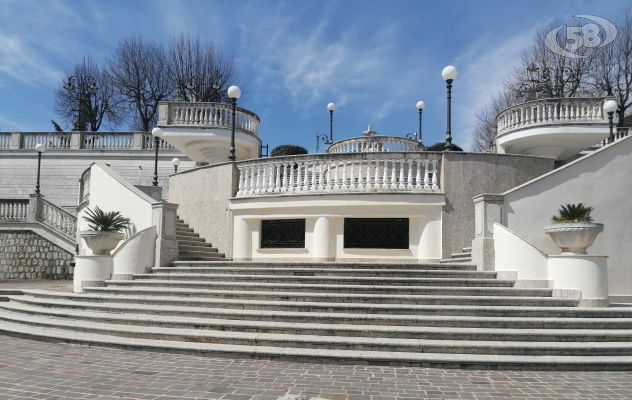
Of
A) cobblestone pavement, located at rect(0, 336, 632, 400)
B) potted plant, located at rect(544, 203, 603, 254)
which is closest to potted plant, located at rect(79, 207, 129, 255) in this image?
cobblestone pavement, located at rect(0, 336, 632, 400)

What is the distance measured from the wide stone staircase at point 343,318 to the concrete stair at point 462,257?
1011 millimetres

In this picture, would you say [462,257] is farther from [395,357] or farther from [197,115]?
[197,115]

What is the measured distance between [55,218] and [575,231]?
20005 millimetres

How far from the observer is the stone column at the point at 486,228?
9.69m

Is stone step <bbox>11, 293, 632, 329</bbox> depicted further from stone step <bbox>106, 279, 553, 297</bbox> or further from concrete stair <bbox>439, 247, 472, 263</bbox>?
concrete stair <bbox>439, 247, 472, 263</bbox>

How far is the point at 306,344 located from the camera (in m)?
7.30

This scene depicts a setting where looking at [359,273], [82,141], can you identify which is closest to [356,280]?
[359,273]

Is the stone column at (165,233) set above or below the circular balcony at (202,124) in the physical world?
below

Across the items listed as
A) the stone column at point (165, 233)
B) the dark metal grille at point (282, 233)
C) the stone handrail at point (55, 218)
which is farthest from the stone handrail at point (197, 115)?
the stone column at point (165, 233)

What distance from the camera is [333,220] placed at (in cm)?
1271

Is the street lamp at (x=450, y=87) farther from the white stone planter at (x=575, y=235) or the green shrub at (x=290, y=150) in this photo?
the green shrub at (x=290, y=150)

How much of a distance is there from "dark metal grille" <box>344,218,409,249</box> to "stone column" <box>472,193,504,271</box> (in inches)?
99.4

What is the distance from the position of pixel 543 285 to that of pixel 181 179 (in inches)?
449

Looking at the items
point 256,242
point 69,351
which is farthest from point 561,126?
point 69,351
